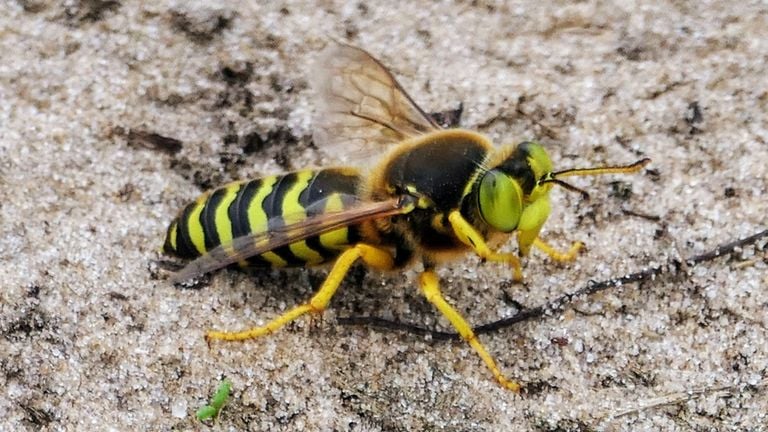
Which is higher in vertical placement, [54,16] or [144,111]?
[54,16]

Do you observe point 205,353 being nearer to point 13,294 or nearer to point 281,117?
point 13,294

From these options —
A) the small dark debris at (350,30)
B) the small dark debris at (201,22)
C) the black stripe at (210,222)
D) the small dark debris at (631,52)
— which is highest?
the small dark debris at (201,22)

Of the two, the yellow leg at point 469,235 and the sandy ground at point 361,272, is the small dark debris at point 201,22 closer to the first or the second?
the sandy ground at point 361,272

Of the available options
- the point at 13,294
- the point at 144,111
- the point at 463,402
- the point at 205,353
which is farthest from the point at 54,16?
the point at 463,402

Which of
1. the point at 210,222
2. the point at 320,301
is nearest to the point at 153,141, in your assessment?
the point at 210,222

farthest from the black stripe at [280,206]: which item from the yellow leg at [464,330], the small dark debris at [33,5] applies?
the small dark debris at [33,5]
